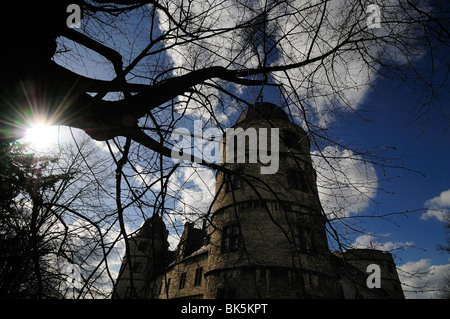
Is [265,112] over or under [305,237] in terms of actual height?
over

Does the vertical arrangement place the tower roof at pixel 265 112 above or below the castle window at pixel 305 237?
above

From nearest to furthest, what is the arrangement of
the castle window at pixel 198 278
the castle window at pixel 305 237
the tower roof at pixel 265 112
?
the castle window at pixel 305 237
the tower roof at pixel 265 112
the castle window at pixel 198 278

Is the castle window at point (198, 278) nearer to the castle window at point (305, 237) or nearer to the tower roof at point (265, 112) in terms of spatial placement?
the castle window at point (305, 237)

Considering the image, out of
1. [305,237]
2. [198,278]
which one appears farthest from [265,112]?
[198,278]

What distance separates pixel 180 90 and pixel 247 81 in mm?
893

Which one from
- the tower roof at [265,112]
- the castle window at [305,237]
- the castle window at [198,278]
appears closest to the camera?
the castle window at [305,237]

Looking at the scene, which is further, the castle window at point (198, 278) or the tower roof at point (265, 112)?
the castle window at point (198, 278)

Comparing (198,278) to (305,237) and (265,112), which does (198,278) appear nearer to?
(305,237)

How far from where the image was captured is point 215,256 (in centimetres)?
1202

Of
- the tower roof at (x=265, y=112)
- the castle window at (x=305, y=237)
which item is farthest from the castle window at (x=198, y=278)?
the tower roof at (x=265, y=112)

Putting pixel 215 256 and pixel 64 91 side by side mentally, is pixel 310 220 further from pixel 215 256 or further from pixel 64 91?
pixel 215 256

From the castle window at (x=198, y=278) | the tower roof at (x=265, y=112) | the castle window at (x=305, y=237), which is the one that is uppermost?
the tower roof at (x=265, y=112)

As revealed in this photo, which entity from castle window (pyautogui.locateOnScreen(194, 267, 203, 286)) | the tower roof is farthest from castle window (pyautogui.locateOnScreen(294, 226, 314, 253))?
castle window (pyautogui.locateOnScreen(194, 267, 203, 286))
